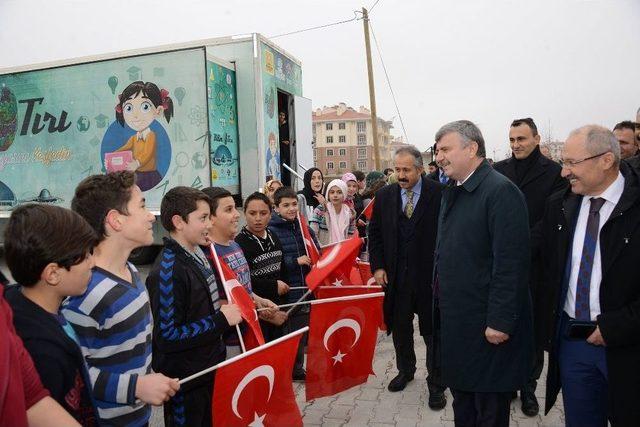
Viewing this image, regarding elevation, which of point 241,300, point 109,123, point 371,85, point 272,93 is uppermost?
point 371,85

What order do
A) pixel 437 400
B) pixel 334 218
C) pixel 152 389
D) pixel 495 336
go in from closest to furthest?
pixel 152 389 < pixel 495 336 < pixel 437 400 < pixel 334 218

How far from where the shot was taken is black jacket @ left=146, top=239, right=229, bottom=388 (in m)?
2.37

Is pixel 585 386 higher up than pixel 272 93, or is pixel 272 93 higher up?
pixel 272 93

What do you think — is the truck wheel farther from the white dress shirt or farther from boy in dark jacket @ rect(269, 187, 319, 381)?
the white dress shirt

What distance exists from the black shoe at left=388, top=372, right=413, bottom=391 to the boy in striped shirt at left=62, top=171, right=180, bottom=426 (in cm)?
248

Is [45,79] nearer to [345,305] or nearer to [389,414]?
[345,305]

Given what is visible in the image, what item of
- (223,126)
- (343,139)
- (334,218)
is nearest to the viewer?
(334,218)

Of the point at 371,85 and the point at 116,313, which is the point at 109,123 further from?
the point at 371,85

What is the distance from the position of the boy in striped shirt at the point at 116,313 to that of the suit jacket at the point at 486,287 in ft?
5.15

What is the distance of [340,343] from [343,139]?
8547cm

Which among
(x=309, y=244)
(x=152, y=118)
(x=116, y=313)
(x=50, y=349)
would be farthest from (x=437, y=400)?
(x=152, y=118)

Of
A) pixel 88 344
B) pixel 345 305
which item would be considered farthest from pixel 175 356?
pixel 345 305

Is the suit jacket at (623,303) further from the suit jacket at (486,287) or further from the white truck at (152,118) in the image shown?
the white truck at (152,118)

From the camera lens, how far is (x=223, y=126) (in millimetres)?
7379
